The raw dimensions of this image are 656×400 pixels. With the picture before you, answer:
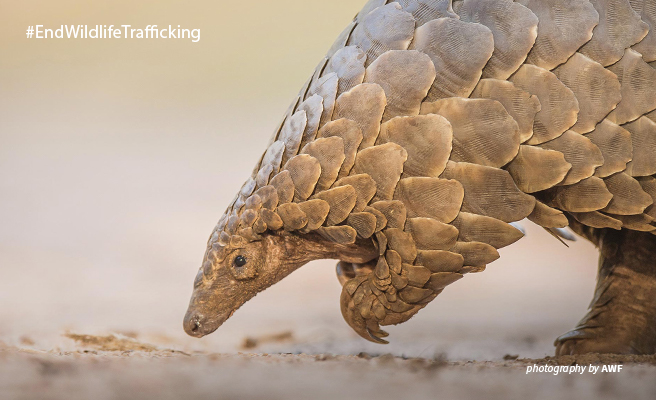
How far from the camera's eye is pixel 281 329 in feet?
9.39

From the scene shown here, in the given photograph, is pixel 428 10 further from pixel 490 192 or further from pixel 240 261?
pixel 240 261

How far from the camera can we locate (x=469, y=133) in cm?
149

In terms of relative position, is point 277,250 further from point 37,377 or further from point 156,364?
point 37,377

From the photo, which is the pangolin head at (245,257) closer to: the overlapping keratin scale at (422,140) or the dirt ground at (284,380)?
the dirt ground at (284,380)

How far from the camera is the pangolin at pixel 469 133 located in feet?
4.88

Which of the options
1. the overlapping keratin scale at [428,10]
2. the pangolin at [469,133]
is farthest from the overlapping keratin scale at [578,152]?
the overlapping keratin scale at [428,10]

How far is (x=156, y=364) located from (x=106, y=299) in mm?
1643

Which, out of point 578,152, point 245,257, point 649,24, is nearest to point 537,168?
point 578,152

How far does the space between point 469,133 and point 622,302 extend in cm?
100

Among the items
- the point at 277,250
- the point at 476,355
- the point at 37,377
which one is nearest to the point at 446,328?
the point at 476,355

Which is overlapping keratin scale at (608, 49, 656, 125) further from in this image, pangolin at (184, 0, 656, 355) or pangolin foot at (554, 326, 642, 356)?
pangolin foot at (554, 326, 642, 356)

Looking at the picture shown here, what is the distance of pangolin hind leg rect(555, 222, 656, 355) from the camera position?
205 centimetres

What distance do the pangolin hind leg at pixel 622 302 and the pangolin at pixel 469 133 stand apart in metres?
0.51

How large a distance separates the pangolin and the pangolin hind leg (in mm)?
507
